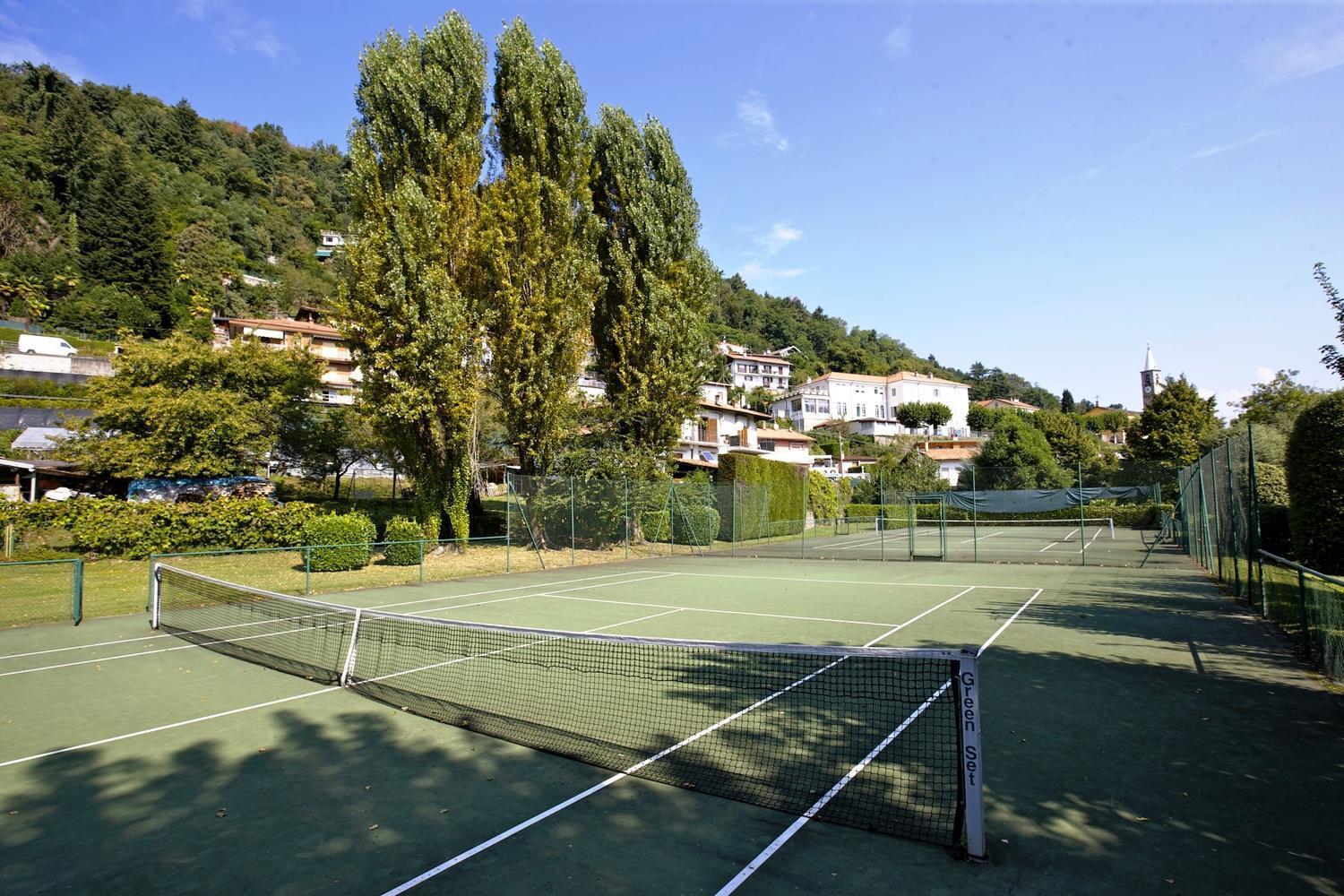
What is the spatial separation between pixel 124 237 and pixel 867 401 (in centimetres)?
9880

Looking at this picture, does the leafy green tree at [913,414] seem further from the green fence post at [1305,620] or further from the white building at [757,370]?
the green fence post at [1305,620]

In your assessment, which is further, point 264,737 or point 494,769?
point 264,737

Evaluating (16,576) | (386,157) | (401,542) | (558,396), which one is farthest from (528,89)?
(16,576)

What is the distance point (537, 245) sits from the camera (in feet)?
78.3

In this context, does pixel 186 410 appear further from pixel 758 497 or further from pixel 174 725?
pixel 758 497

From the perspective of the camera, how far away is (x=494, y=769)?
17.7ft

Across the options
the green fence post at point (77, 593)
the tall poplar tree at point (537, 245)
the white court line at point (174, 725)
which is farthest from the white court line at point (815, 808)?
the tall poplar tree at point (537, 245)

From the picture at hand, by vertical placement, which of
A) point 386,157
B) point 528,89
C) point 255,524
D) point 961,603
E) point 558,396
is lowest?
point 961,603

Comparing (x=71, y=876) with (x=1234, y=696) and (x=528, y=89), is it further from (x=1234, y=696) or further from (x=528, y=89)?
(x=528, y=89)

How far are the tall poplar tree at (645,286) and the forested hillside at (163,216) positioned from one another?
3.13m

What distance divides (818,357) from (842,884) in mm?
142439

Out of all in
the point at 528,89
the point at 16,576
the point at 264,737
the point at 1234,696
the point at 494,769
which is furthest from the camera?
the point at 528,89

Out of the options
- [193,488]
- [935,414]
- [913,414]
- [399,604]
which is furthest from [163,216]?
[935,414]

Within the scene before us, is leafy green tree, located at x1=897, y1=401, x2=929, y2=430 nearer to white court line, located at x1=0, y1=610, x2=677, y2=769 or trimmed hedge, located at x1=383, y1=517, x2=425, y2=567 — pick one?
trimmed hedge, located at x1=383, y1=517, x2=425, y2=567
